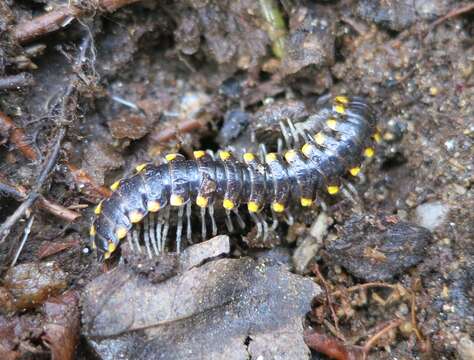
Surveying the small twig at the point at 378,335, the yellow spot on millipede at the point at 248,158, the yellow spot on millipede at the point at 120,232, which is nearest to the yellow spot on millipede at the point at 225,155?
the yellow spot on millipede at the point at 248,158

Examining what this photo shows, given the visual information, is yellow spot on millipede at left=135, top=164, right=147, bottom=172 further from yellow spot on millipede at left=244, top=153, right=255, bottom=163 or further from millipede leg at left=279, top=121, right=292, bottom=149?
millipede leg at left=279, top=121, right=292, bottom=149

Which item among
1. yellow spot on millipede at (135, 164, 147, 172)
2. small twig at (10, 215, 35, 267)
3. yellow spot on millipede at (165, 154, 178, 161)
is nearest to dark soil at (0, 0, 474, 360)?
small twig at (10, 215, 35, 267)

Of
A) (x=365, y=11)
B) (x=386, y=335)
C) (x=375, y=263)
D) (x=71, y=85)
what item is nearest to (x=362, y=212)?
(x=375, y=263)

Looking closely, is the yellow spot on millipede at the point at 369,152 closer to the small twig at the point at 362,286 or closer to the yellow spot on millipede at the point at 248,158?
the yellow spot on millipede at the point at 248,158

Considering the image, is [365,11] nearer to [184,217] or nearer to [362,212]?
[362,212]

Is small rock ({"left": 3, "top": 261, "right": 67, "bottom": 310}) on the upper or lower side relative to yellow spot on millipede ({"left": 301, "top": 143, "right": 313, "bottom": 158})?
lower

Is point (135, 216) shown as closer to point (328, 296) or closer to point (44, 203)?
point (44, 203)

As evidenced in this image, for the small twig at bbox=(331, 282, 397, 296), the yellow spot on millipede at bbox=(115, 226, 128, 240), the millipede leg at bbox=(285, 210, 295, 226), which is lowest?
the small twig at bbox=(331, 282, 397, 296)
